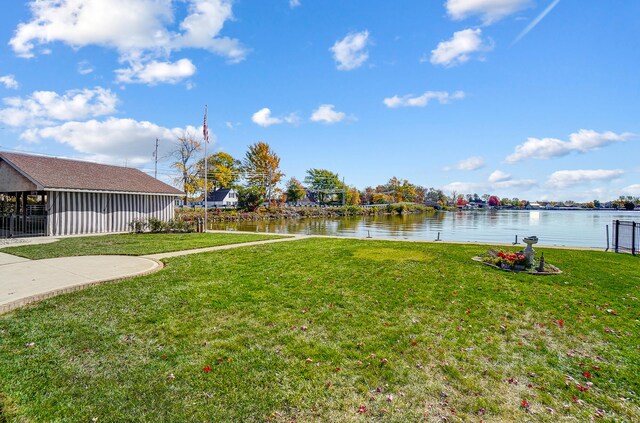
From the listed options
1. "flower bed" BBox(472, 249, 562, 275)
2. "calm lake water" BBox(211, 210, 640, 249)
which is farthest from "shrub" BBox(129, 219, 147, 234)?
"flower bed" BBox(472, 249, 562, 275)

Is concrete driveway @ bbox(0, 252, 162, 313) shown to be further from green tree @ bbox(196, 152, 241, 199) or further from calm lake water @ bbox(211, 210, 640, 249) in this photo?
green tree @ bbox(196, 152, 241, 199)

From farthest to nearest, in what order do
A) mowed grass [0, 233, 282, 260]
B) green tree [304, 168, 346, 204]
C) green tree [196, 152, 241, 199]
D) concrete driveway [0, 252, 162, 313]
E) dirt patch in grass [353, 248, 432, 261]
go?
green tree [304, 168, 346, 204] < green tree [196, 152, 241, 199] < mowed grass [0, 233, 282, 260] < dirt patch in grass [353, 248, 432, 261] < concrete driveway [0, 252, 162, 313]

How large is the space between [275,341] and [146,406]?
1.87 meters

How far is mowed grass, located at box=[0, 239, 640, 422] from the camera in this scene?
343 cm

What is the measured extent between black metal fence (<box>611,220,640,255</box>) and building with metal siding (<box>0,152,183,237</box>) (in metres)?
25.0

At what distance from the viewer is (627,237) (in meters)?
15.5

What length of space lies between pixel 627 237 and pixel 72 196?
2782cm

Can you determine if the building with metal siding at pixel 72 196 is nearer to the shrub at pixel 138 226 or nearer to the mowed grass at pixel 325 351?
the shrub at pixel 138 226

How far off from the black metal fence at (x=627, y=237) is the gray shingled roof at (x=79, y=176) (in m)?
24.8

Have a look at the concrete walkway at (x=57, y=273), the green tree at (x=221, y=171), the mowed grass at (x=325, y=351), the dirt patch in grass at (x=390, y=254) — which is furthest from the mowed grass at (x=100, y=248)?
the green tree at (x=221, y=171)

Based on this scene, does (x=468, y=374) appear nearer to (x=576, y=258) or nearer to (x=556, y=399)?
(x=556, y=399)

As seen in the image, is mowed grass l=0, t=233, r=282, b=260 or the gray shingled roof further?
the gray shingled roof

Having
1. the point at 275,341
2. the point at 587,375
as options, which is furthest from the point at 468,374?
the point at 275,341

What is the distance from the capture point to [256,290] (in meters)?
7.29
